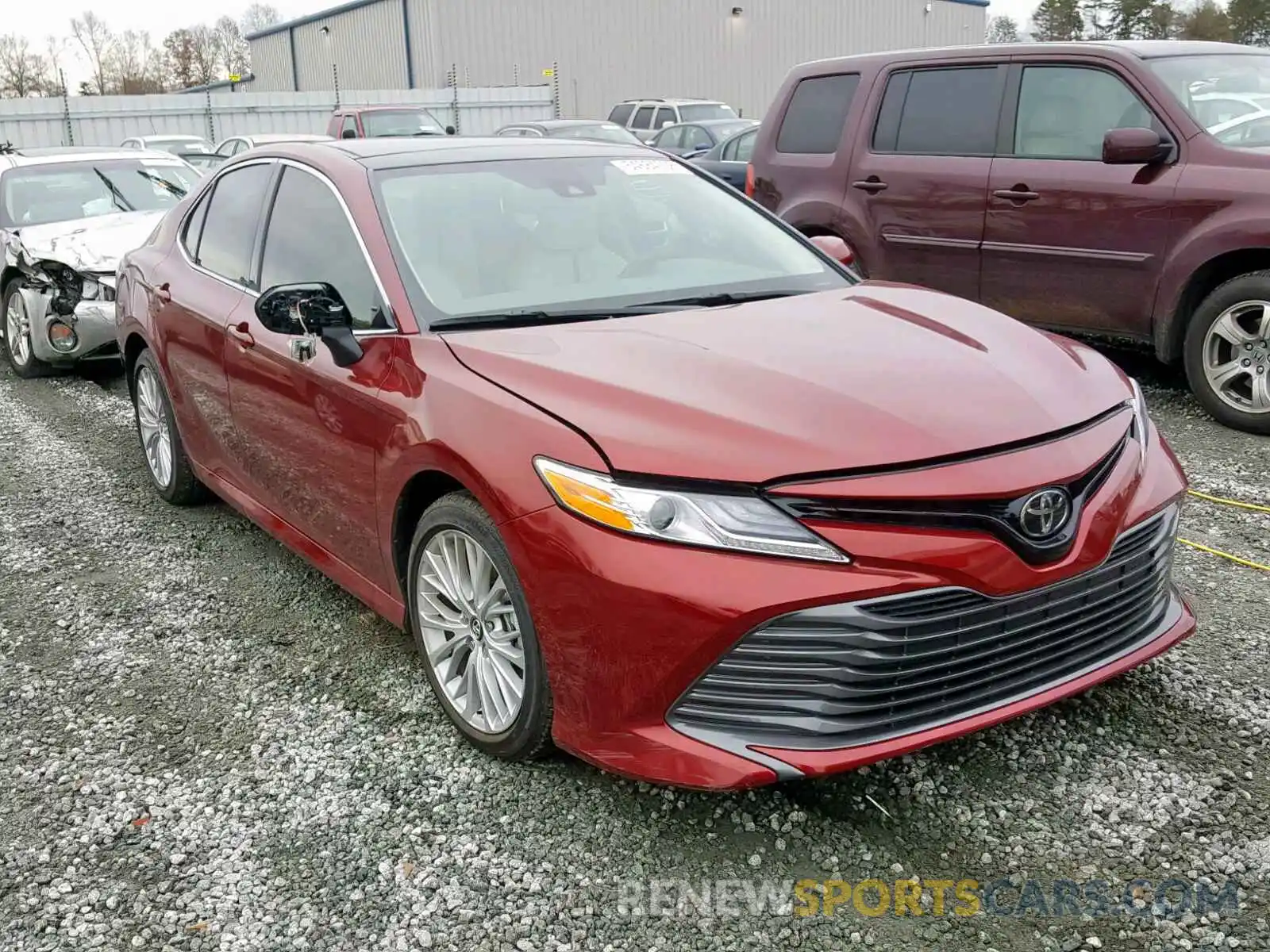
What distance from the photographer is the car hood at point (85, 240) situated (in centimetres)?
791

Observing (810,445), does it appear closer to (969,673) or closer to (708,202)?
(969,673)

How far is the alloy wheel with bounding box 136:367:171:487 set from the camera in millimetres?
5086

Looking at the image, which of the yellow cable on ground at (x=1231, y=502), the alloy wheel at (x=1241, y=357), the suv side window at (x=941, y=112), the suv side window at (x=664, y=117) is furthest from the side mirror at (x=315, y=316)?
the suv side window at (x=664, y=117)

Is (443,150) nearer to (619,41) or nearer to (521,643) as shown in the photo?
(521,643)

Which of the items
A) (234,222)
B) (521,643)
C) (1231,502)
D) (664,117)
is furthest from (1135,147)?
(664,117)

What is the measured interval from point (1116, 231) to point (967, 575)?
4.22 meters

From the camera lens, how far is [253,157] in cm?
446

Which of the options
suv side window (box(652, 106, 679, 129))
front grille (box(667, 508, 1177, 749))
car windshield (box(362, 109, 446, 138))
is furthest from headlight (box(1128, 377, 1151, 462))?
suv side window (box(652, 106, 679, 129))

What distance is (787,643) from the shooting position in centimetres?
239

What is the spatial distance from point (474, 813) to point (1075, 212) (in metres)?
4.78

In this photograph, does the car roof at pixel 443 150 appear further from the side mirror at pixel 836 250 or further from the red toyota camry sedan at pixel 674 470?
the side mirror at pixel 836 250

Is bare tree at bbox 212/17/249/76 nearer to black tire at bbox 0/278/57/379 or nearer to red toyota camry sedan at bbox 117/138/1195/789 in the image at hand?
black tire at bbox 0/278/57/379

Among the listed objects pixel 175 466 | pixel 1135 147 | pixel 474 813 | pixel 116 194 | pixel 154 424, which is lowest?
pixel 474 813

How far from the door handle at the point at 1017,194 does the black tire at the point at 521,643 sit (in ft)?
14.7
